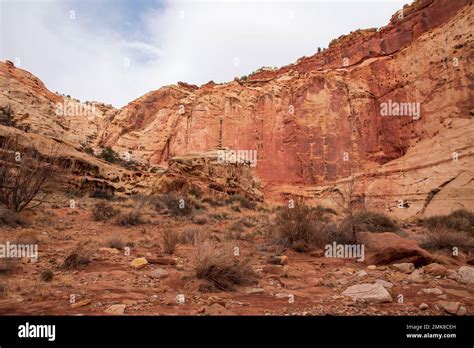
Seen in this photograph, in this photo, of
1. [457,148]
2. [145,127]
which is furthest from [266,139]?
[457,148]

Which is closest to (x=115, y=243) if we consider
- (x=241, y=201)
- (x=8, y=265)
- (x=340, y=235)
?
(x=8, y=265)

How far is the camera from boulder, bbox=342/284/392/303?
4.02 m

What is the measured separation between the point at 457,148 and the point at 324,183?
12782 mm

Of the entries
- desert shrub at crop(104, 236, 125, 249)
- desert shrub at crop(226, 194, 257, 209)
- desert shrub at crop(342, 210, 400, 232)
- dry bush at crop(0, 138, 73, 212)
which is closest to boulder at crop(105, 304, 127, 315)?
desert shrub at crop(104, 236, 125, 249)

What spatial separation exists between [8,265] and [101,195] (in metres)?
11.3

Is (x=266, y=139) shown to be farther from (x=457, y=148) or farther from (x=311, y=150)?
(x=457, y=148)

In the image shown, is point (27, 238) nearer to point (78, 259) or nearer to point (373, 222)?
point (78, 259)

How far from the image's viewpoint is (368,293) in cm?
419

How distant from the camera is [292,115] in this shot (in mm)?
35156

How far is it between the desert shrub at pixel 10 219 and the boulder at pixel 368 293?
806 centimetres

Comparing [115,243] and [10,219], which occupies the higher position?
[10,219]

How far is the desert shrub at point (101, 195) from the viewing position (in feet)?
50.4

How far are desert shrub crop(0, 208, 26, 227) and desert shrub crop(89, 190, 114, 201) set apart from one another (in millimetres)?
7005
